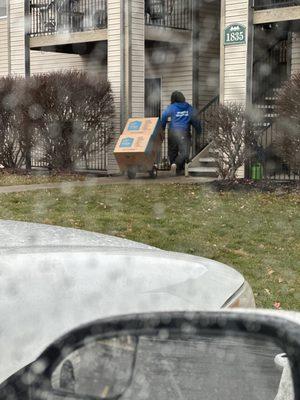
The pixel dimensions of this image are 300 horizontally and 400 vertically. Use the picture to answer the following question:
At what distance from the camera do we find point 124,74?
709 inches

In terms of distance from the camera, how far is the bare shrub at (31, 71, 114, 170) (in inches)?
Answer: 654

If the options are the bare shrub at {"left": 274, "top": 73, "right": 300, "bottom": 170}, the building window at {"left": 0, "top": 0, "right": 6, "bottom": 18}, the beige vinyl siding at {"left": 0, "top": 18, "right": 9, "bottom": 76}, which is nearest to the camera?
the bare shrub at {"left": 274, "top": 73, "right": 300, "bottom": 170}

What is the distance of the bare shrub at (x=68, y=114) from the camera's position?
654 inches

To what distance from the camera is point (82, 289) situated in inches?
101

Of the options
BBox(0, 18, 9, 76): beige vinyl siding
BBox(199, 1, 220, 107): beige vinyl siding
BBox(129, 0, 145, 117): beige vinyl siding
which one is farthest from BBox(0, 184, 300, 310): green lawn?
BBox(0, 18, 9, 76): beige vinyl siding

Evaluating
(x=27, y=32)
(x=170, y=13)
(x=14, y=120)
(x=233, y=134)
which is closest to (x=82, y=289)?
(x=233, y=134)

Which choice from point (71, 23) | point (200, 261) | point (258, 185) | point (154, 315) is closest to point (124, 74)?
point (71, 23)

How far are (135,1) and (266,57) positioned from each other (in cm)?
361

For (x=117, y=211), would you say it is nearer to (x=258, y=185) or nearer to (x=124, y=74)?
(x=258, y=185)

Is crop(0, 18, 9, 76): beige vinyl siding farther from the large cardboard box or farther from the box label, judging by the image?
the large cardboard box

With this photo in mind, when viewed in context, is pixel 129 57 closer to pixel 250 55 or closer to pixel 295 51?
pixel 250 55

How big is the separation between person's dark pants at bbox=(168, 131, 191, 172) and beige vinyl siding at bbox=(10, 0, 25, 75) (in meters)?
6.34

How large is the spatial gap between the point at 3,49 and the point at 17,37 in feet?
3.24

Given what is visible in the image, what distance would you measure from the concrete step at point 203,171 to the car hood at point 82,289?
1353cm
